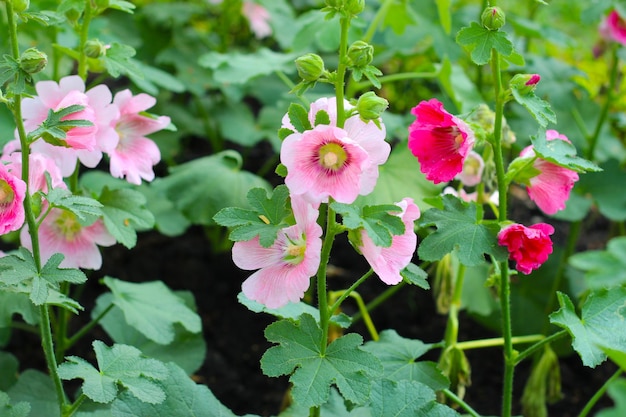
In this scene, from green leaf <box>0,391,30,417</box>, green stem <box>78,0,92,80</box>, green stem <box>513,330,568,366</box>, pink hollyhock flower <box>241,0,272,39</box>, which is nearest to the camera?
green leaf <box>0,391,30,417</box>

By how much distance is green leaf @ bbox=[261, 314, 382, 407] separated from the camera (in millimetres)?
1104

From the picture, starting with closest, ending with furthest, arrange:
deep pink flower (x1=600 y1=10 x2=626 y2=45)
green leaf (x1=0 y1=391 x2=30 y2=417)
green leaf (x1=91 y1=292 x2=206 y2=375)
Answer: green leaf (x1=0 y1=391 x2=30 y2=417) → green leaf (x1=91 y1=292 x2=206 y2=375) → deep pink flower (x1=600 y1=10 x2=626 y2=45)

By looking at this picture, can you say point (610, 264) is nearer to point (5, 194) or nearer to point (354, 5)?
point (354, 5)

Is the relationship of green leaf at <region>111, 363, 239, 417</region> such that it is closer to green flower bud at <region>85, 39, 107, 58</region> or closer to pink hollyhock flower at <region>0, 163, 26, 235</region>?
pink hollyhock flower at <region>0, 163, 26, 235</region>

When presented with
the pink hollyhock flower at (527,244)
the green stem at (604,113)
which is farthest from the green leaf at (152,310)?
the green stem at (604,113)

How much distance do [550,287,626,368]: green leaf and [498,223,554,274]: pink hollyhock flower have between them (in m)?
0.08

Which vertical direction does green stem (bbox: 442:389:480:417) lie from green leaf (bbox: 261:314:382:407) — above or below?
below

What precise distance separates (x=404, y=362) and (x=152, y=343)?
2.00 feet

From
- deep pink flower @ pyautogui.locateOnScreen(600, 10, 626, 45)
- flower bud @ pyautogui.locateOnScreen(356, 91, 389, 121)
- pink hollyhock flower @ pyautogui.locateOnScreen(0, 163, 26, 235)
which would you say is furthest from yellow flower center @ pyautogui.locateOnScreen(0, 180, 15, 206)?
deep pink flower @ pyautogui.locateOnScreen(600, 10, 626, 45)

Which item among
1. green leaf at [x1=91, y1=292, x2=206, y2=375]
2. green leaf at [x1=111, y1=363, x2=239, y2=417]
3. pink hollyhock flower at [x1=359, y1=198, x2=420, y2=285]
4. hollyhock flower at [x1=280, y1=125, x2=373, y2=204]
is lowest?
green leaf at [x1=91, y1=292, x2=206, y2=375]

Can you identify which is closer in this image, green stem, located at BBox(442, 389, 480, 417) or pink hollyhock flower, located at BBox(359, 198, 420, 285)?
pink hollyhock flower, located at BBox(359, 198, 420, 285)

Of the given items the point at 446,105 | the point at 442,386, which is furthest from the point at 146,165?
the point at 446,105

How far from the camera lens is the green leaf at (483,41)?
3.92 feet

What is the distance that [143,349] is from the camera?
69.6 inches
